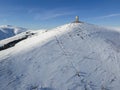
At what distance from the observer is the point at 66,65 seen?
15266 millimetres

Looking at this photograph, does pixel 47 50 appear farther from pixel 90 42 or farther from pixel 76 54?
pixel 90 42

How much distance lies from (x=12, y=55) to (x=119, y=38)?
1499cm

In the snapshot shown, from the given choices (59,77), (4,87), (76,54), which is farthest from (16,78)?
(76,54)

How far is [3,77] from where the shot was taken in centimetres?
1431

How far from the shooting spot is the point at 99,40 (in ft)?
65.9

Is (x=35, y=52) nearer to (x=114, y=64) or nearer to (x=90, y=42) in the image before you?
(x=90, y=42)

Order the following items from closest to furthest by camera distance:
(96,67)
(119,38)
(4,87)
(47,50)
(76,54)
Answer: (4,87) < (96,67) < (76,54) < (47,50) < (119,38)

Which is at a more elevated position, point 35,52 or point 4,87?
point 35,52

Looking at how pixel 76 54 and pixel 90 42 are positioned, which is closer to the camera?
→ pixel 76 54

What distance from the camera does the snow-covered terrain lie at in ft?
42.6

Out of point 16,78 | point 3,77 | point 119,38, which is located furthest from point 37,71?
point 119,38

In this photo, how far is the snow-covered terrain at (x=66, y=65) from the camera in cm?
1298

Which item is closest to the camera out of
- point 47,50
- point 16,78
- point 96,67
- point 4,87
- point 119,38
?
point 4,87

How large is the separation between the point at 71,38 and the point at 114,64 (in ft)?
24.0
